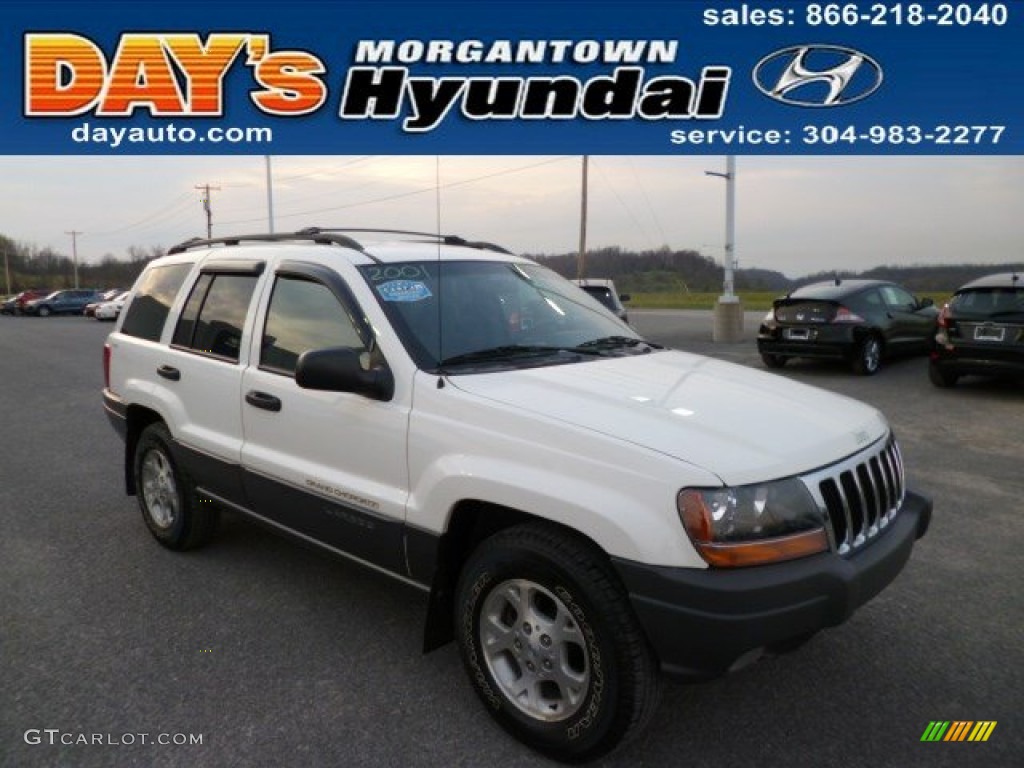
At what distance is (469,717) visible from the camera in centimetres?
293

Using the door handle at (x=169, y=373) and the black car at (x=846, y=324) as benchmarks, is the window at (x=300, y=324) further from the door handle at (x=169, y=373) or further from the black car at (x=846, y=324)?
the black car at (x=846, y=324)

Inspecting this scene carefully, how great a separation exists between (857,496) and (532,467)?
1.14 metres

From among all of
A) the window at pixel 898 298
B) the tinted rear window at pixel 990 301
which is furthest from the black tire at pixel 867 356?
the tinted rear window at pixel 990 301

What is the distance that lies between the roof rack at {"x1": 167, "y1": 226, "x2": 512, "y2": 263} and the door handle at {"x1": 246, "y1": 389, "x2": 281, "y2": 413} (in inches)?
31.6

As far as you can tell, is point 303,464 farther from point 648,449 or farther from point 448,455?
point 648,449

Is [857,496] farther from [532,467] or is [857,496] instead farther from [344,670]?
[344,670]

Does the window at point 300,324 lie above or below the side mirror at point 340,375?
above

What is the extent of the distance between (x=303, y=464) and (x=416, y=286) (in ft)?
3.11

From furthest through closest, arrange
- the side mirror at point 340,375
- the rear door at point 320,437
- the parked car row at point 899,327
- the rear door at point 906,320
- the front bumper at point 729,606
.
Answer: the rear door at point 906,320, the parked car row at point 899,327, the rear door at point 320,437, the side mirror at point 340,375, the front bumper at point 729,606

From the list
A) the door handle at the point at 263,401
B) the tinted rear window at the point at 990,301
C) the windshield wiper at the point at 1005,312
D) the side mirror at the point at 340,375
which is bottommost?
the door handle at the point at 263,401

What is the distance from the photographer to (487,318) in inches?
140

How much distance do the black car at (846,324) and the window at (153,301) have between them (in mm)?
9845

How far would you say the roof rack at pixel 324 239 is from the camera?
12.4 feet

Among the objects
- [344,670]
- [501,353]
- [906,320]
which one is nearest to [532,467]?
[501,353]
